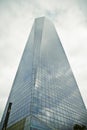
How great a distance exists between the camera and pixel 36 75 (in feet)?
233

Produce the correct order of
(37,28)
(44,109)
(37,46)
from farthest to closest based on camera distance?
1. (37,28)
2. (37,46)
3. (44,109)

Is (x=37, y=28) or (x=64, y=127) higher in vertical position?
(x=37, y=28)

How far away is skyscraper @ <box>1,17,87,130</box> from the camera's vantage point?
55772 millimetres

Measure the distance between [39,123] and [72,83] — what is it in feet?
185

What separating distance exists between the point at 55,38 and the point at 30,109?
7792 cm

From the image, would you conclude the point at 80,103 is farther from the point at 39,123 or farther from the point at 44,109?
the point at 39,123

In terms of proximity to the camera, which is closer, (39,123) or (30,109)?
(39,123)

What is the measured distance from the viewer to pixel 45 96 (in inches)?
2606

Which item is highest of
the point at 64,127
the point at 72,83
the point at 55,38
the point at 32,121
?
the point at 55,38

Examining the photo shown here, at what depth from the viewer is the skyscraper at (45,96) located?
2196 inches

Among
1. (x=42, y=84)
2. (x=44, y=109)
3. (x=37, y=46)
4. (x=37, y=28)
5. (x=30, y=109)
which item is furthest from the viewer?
(x=37, y=28)

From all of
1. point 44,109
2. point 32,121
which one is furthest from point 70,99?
point 32,121

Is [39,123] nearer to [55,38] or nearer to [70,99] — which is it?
[70,99]

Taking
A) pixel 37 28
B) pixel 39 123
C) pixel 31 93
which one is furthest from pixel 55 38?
pixel 39 123
